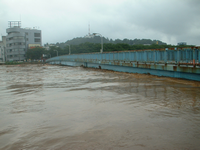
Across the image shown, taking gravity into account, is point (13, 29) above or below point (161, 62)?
above

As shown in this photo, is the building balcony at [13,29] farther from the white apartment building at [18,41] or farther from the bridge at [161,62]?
the bridge at [161,62]

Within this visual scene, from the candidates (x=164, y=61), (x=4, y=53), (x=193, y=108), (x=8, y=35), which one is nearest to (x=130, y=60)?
(x=164, y=61)

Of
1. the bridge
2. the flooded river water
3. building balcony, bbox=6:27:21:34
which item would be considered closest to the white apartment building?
building balcony, bbox=6:27:21:34

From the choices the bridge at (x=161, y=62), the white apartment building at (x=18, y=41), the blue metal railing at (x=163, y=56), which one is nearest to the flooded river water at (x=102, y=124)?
the bridge at (x=161, y=62)

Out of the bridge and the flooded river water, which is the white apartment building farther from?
the flooded river water

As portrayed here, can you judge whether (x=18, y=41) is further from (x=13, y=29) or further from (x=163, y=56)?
(x=163, y=56)

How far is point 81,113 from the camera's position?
7.58 m

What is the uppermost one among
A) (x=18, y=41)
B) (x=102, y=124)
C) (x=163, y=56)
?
(x=18, y=41)

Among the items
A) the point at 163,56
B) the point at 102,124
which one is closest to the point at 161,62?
the point at 163,56

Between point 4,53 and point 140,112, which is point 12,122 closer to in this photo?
point 140,112

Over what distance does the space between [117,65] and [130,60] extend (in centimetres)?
316

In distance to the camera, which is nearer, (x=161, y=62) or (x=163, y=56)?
(x=161, y=62)

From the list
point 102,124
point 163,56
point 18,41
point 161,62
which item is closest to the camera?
point 102,124

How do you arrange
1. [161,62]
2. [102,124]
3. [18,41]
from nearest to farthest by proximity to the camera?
1. [102,124]
2. [161,62]
3. [18,41]
